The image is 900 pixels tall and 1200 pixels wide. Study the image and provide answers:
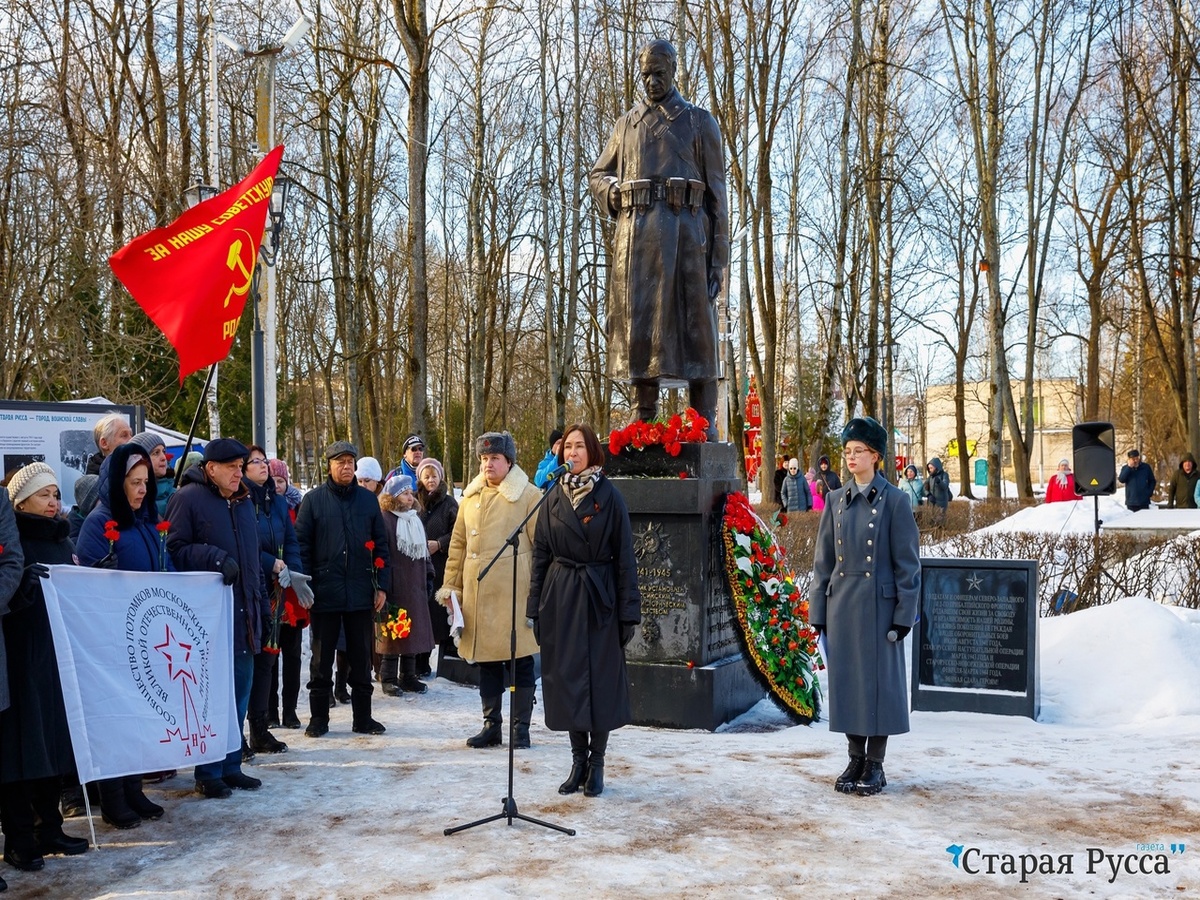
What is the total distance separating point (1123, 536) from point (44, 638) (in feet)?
33.5

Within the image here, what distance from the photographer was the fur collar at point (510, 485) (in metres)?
7.24

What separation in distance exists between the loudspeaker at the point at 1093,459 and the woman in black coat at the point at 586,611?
32.8ft

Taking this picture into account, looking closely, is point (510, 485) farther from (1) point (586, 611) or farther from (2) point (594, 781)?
(2) point (594, 781)

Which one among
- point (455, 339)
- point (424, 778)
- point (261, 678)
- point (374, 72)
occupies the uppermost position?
point (374, 72)

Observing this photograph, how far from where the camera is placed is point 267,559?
684cm

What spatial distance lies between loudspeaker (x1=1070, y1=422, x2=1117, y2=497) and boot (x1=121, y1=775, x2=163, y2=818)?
467 inches

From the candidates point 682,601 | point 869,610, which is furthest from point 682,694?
point 869,610

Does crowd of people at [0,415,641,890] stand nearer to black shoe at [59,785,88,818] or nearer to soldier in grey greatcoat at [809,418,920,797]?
black shoe at [59,785,88,818]

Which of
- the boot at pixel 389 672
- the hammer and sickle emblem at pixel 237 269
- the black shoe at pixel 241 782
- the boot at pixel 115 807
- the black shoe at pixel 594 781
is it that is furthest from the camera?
the boot at pixel 389 672

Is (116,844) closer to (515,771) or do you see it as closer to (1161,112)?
(515,771)

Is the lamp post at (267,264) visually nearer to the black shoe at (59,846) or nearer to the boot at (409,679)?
the boot at (409,679)

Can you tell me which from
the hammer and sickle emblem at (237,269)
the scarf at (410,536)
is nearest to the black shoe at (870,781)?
the scarf at (410,536)

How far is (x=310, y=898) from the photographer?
14.5 ft

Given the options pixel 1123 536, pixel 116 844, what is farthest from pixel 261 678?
pixel 1123 536
